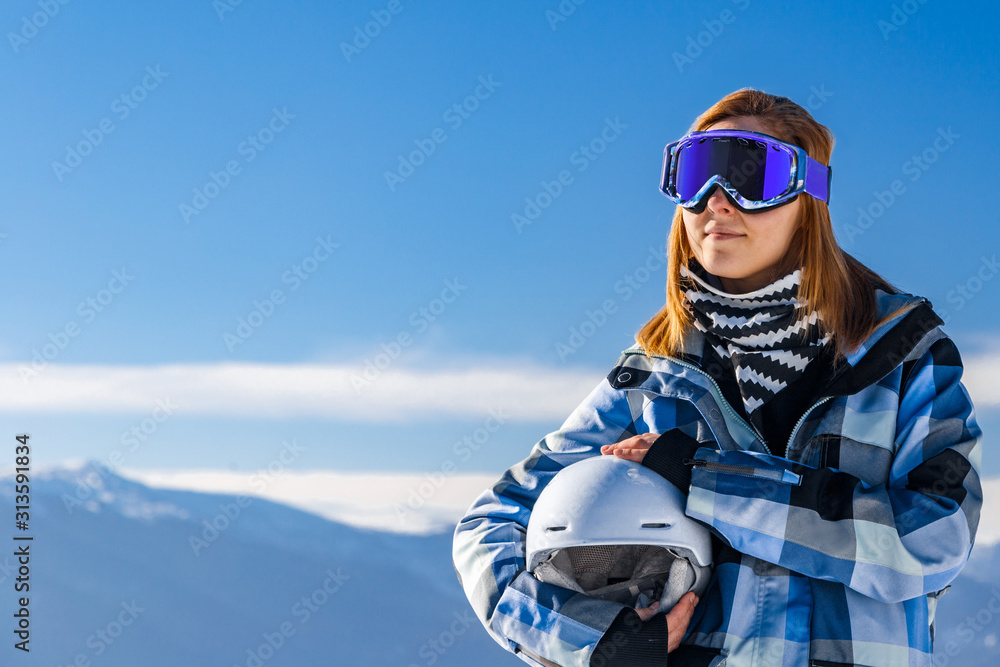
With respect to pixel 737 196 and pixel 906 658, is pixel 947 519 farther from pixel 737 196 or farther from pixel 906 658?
pixel 737 196

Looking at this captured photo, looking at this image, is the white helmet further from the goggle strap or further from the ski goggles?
the goggle strap

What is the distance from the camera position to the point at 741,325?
9.99 feet

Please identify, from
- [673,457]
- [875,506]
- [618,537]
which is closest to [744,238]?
[673,457]

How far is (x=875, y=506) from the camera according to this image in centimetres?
255

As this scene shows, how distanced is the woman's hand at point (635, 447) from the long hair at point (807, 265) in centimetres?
43

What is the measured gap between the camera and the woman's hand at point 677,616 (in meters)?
2.68

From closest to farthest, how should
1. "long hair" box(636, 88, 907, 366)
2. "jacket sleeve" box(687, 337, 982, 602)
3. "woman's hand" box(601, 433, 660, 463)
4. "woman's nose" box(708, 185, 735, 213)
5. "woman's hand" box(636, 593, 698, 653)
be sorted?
"jacket sleeve" box(687, 337, 982, 602) → "woman's hand" box(636, 593, 698, 653) → "woman's hand" box(601, 433, 660, 463) → "long hair" box(636, 88, 907, 366) → "woman's nose" box(708, 185, 735, 213)

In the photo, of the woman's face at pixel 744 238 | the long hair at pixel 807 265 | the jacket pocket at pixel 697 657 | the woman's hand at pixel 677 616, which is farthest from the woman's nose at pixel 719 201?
the jacket pocket at pixel 697 657

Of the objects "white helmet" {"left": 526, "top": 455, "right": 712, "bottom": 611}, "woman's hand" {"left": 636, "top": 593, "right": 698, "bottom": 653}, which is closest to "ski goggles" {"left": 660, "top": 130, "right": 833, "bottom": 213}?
"white helmet" {"left": 526, "top": 455, "right": 712, "bottom": 611}

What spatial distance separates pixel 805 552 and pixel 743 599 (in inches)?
10.9

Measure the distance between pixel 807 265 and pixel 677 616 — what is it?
1280 millimetres

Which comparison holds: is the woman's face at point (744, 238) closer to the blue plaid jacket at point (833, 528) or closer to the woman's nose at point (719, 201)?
the woman's nose at point (719, 201)

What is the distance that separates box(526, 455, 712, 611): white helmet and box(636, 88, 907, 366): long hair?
65 centimetres

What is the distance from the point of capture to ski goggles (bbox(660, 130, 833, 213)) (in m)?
3.03
